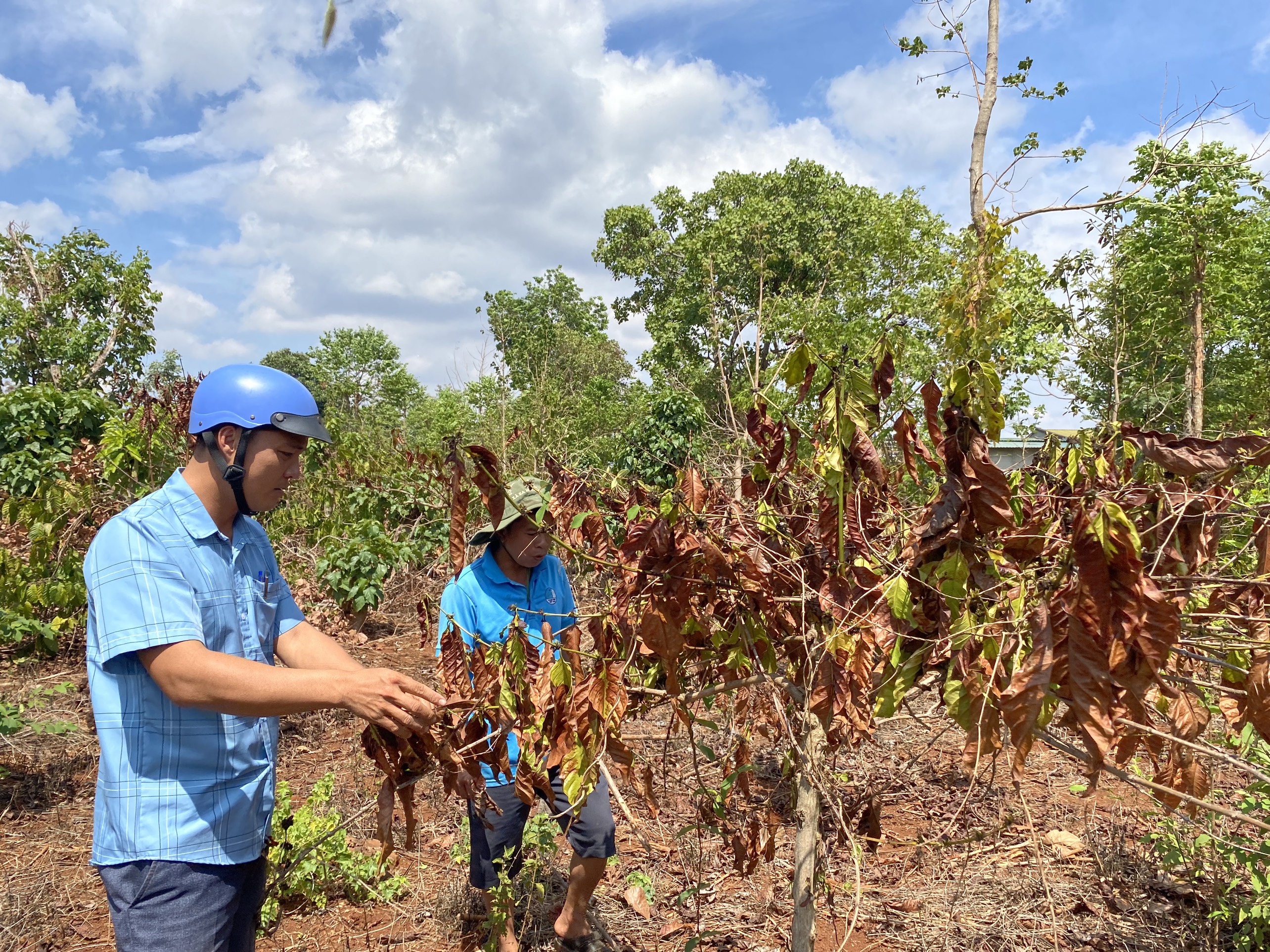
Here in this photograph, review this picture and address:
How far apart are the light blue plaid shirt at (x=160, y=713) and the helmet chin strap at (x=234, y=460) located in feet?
0.27

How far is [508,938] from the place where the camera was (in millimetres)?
2801

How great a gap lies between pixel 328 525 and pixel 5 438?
3074mm

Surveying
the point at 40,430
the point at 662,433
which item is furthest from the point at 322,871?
the point at 662,433

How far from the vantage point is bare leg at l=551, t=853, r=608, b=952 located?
2.82m

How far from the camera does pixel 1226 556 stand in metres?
1.94

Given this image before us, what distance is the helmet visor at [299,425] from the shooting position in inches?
71.7

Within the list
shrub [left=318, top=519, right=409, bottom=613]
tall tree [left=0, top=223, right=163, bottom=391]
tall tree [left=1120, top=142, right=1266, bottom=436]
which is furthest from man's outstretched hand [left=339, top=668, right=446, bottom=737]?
tall tree [left=0, top=223, right=163, bottom=391]

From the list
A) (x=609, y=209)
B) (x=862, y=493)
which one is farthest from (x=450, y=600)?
(x=609, y=209)

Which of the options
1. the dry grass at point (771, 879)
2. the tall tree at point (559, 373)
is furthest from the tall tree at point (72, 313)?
the dry grass at point (771, 879)

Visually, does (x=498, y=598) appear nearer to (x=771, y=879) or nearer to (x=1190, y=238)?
(x=771, y=879)

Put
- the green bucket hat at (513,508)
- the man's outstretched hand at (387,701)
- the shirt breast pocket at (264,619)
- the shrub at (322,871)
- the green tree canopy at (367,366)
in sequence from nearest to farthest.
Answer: the man's outstretched hand at (387,701), the shirt breast pocket at (264,619), the green bucket hat at (513,508), the shrub at (322,871), the green tree canopy at (367,366)

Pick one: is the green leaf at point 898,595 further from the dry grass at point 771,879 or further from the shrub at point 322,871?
the shrub at point 322,871

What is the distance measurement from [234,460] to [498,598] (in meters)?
1.11

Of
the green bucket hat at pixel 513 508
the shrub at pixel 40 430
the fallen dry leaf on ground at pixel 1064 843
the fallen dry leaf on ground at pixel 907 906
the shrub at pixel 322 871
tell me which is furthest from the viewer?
the shrub at pixel 40 430
